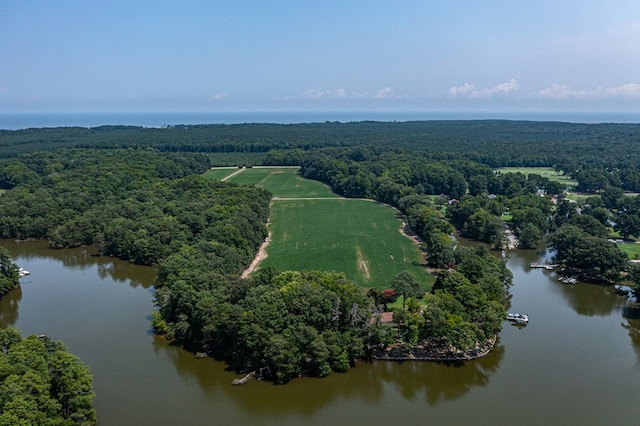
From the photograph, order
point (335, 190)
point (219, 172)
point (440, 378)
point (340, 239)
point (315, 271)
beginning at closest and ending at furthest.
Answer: point (440, 378), point (315, 271), point (340, 239), point (335, 190), point (219, 172)

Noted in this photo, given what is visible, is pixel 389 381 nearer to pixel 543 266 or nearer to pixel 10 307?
pixel 543 266

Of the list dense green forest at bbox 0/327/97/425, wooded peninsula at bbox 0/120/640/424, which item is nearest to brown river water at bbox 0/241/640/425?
wooded peninsula at bbox 0/120/640/424

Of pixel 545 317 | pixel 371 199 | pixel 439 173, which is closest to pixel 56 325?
pixel 545 317

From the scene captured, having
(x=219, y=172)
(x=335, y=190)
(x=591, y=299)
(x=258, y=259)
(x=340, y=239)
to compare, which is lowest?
(x=591, y=299)

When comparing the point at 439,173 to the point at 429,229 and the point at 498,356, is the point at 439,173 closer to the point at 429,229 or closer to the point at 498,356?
the point at 429,229

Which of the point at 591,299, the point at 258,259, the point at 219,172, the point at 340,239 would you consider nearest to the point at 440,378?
the point at 591,299

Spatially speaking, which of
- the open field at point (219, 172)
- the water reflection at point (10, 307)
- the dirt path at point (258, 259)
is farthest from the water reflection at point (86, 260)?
the open field at point (219, 172)

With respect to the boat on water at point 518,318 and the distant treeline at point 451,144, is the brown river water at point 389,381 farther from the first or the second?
the distant treeline at point 451,144
